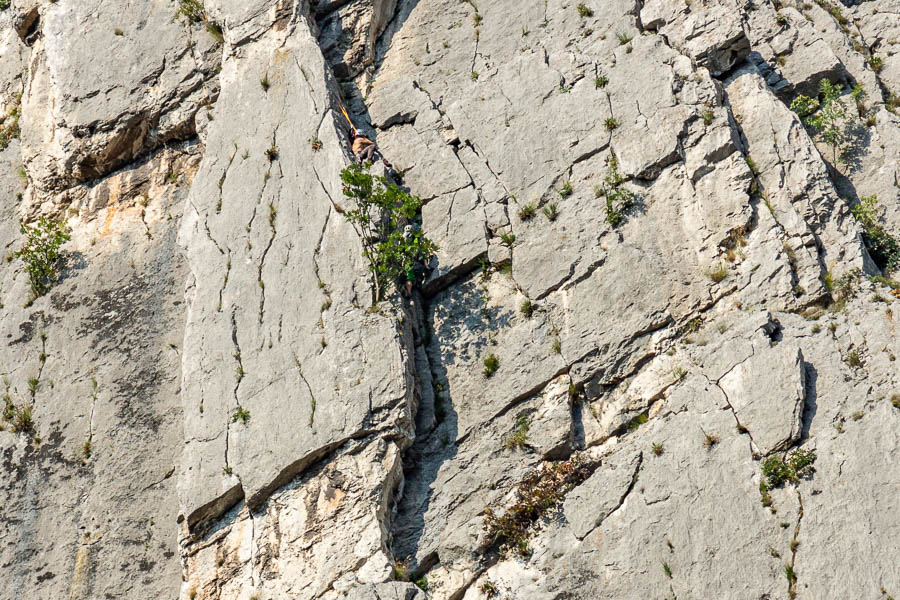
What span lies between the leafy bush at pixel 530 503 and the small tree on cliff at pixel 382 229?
3.73 metres

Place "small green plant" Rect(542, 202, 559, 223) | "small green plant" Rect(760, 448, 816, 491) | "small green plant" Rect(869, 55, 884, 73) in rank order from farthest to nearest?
1. "small green plant" Rect(869, 55, 884, 73)
2. "small green plant" Rect(542, 202, 559, 223)
3. "small green plant" Rect(760, 448, 816, 491)

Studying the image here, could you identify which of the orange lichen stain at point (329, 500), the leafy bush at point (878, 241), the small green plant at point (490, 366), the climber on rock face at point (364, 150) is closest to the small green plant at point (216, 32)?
the climber on rock face at point (364, 150)

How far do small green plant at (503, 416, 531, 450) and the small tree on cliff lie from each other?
116 inches

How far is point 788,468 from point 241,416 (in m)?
7.72

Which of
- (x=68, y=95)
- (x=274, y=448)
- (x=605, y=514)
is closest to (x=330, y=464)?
(x=274, y=448)

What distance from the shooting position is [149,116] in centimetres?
1645

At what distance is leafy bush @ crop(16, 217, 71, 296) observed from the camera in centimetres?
1513

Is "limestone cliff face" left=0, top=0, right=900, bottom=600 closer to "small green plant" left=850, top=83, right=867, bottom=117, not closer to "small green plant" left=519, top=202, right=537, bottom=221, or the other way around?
"small green plant" left=519, top=202, right=537, bottom=221

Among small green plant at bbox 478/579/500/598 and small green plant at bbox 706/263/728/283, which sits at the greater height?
small green plant at bbox 706/263/728/283

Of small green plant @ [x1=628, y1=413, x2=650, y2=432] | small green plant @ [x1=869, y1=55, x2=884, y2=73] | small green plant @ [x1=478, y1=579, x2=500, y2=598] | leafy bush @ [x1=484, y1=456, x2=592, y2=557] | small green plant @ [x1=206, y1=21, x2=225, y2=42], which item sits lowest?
small green plant @ [x1=478, y1=579, x2=500, y2=598]

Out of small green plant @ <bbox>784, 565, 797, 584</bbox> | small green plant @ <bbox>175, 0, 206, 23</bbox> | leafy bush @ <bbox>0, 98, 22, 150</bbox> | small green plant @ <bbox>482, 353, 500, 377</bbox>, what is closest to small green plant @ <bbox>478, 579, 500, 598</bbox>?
small green plant @ <bbox>482, 353, 500, 377</bbox>

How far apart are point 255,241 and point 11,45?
10936 mm

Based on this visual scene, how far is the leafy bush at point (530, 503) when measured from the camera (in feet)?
36.1

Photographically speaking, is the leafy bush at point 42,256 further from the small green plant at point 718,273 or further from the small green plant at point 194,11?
the small green plant at point 718,273
